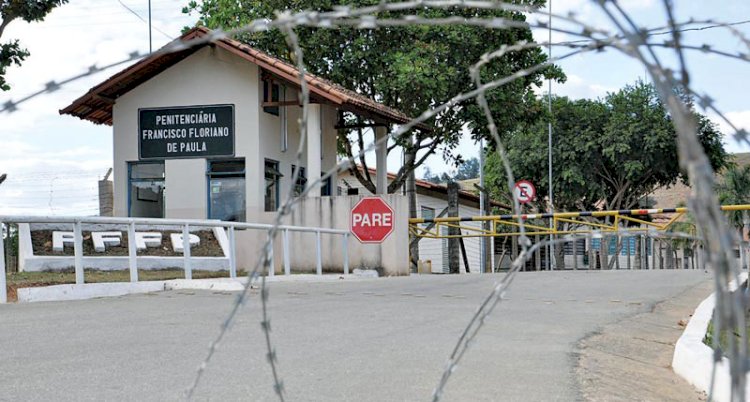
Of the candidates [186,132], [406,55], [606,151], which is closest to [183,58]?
[186,132]

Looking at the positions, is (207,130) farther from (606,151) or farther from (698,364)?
(606,151)

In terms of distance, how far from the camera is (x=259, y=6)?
2705 cm

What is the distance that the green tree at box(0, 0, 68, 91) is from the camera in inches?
628

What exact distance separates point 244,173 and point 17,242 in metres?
10.0

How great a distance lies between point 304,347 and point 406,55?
62.6 feet

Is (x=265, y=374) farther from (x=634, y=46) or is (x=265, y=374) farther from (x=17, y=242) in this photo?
(x=17, y=242)

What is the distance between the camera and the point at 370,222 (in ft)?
70.7

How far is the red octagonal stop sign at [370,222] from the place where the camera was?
2139cm

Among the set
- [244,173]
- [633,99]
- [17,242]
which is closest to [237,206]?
[244,173]

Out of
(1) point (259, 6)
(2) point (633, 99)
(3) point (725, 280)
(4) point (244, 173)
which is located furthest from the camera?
(2) point (633, 99)

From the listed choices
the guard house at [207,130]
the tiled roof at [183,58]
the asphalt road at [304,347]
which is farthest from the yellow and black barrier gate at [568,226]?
the guard house at [207,130]

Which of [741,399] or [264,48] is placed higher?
[264,48]

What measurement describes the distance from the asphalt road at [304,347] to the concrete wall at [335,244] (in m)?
7.91

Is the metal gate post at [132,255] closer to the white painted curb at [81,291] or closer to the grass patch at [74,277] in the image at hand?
the white painted curb at [81,291]
